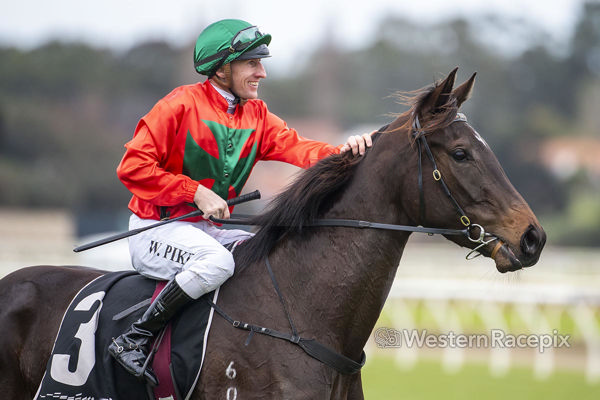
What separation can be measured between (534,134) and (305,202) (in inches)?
1772

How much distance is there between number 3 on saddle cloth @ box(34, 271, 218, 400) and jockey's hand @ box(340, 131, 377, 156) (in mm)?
918

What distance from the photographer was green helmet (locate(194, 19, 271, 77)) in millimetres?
3615

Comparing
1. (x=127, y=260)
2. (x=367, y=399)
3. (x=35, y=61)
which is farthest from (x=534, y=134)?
(x=367, y=399)

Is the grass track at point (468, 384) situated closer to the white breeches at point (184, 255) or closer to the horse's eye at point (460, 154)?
the white breeches at point (184, 255)

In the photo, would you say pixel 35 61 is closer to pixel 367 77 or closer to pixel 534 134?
pixel 367 77

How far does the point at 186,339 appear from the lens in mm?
3336

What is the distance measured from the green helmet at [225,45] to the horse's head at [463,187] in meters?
0.84

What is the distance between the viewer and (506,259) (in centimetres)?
314

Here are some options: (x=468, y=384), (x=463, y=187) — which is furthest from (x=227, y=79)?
(x=468, y=384)

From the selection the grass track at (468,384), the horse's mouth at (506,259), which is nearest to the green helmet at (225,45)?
the horse's mouth at (506,259)

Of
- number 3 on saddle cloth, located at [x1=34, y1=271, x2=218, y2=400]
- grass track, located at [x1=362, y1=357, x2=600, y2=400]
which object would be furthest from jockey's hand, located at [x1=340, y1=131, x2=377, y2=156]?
grass track, located at [x1=362, y1=357, x2=600, y2=400]

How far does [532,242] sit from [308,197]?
3.25 feet

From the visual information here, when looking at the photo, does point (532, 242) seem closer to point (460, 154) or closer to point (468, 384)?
point (460, 154)

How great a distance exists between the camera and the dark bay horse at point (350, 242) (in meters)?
3.18
